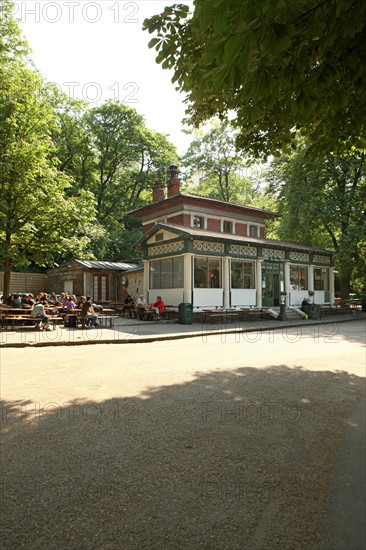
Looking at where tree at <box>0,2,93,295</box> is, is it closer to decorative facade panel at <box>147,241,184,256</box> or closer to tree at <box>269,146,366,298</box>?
decorative facade panel at <box>147,241,184,256</box>

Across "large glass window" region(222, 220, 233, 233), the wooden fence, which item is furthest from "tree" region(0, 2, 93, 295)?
"large glass window" region(222, 220, 233, 233)

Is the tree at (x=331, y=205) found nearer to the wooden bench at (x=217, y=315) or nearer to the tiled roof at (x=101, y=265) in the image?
the wooden bench at (x=217, y=315)

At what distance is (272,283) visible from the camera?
89.2 feet

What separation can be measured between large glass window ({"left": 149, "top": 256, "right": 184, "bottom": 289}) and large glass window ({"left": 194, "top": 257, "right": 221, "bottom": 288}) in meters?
0.95

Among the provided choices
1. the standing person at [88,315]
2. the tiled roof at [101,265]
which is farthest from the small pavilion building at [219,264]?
the standing person at [88,315]

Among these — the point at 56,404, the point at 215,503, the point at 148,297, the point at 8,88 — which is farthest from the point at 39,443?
the point at 148,297

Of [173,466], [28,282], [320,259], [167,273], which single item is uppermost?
[320,259]

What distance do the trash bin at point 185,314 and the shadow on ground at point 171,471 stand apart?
558 inches

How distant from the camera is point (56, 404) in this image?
5.86 m

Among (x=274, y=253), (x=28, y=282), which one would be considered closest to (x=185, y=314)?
(x=274, y=253)

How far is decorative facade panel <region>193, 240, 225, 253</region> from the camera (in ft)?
74.9

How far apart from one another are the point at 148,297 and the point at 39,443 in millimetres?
21760

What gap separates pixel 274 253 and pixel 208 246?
6.26 metres

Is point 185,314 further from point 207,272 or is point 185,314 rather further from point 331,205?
point 331,205
